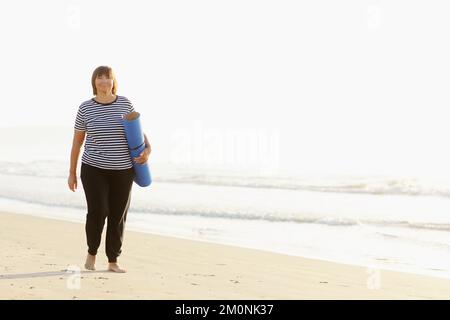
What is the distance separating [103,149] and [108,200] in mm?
440

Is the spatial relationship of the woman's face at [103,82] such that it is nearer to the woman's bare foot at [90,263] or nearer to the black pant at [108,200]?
the black pant at [108,200]

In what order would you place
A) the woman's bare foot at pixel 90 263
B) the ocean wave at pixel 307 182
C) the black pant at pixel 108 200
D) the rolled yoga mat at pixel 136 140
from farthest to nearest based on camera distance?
the ocean wave at pixel 307 182 → the woman's bare foot at pixel 90 263 → the black pant at pixel 108 200 → the rolled yoga mat at pixel 136 140

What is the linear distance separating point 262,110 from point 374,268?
48.9 meters

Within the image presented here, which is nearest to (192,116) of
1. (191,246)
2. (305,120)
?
(305,120)

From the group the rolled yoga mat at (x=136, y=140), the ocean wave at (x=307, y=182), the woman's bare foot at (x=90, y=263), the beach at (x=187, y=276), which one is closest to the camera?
the beach at (x=187, y=276)

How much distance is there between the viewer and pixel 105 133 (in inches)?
197

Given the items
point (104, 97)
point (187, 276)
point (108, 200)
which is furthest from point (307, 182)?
point (104, 97)

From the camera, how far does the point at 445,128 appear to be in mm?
42156

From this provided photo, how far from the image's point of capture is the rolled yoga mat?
4934 millimetres

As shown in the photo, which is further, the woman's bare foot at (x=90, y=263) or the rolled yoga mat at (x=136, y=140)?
the woman's bare foot at (x=90, y=263)

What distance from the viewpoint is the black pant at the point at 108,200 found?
5.04 metres

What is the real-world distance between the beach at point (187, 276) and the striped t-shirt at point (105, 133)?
0.92 meters

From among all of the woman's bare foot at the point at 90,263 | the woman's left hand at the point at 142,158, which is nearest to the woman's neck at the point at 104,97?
the woman's left hand at the point at 142,158

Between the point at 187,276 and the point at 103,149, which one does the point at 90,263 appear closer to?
the point at 187,276
